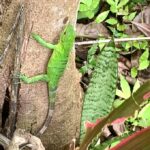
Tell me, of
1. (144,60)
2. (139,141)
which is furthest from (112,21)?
(139,141)

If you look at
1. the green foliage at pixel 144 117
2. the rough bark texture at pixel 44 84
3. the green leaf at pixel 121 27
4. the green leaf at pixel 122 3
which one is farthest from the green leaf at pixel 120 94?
the green leaf at pixel 122 3

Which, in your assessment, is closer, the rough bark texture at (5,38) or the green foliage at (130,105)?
the green foliage at (130,105)

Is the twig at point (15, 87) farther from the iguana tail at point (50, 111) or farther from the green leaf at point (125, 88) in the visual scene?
the green leaf at point (125, 88)

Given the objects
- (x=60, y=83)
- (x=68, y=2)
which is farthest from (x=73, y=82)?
(x=68, y=2)

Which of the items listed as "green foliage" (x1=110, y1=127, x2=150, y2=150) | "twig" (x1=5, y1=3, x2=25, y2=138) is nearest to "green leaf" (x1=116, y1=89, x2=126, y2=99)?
"twig" (x1=5, y1=3, x2=25, y2=138)

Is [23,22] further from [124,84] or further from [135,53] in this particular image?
[135,53]

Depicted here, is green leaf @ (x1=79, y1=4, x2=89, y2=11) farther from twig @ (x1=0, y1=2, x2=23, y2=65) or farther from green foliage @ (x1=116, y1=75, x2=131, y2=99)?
twig @ (x1=0, y1=2, x2=23, y2=65)
